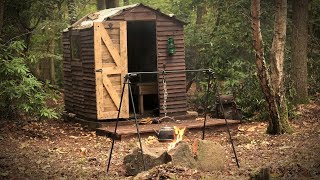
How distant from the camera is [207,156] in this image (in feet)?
27.2

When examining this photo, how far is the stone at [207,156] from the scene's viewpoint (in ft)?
27.0

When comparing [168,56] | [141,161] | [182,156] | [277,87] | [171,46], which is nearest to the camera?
[182,156]

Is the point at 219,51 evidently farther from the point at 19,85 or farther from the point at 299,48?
the point at 19,85

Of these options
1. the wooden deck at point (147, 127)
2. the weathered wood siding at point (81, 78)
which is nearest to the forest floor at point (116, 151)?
the wooden deck at point (147, 127)

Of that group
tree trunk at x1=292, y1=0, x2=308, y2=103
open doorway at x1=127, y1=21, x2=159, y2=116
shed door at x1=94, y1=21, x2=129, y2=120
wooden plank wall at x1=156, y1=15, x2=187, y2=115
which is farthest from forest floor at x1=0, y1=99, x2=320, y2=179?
open doorway at x1=127, y1=21, x2=159, y2=116

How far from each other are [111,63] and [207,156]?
17.3 ft

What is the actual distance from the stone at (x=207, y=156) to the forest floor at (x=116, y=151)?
20 centimetres

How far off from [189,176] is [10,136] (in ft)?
19.0

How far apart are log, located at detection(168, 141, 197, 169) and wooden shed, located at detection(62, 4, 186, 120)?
5098 mm

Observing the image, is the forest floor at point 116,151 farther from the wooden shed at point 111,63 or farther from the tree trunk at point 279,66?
the wooden shed at point 111,63

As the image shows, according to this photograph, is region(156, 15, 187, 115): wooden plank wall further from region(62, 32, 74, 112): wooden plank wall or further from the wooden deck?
region(62, 32, 74, 112): wooden plank wall

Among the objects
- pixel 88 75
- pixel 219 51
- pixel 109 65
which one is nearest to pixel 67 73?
pixel 88 75

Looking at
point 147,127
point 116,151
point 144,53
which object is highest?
point 144,53

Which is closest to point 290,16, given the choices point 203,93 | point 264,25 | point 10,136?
point 264,25
